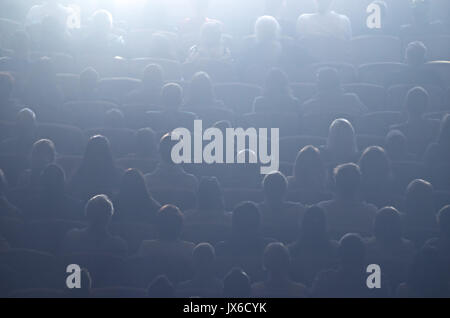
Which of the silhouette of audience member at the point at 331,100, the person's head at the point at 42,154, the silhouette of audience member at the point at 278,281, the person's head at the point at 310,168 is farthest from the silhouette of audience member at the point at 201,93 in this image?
the silhouette of audience member at the point at 278,281

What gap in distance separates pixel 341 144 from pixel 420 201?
84 centimetres

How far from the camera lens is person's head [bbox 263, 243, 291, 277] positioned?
4.73 m

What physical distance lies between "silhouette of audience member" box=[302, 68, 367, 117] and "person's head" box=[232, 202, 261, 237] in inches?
63.8

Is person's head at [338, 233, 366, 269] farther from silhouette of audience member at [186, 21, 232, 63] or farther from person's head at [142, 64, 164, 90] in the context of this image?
silhouette of audience member at [186, 21, 232, 63]

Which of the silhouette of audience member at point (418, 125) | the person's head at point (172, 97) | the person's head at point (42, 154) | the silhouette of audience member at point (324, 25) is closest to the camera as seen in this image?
the person's head at point (42, 154)

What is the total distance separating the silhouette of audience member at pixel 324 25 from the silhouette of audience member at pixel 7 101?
2.71m

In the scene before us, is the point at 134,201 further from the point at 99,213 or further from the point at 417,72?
the point at 417,72

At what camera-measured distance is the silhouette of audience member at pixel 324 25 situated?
7.53 metres

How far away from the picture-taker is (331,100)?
6496 millimetres

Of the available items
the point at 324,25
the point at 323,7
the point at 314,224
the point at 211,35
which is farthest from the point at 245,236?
the point at 323,7

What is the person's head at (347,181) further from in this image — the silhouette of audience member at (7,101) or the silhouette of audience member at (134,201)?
the silhouette of audience member at (7,101)

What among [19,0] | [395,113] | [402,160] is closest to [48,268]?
[402,160]

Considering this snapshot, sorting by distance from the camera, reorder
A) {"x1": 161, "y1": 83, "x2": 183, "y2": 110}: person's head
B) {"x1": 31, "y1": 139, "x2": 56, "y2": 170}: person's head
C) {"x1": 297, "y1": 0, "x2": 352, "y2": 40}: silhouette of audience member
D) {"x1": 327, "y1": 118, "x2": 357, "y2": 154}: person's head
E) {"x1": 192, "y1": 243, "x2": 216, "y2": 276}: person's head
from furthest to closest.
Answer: {"x1": 297, "y1": 0, "x2": 352, "y2": 40}: silhouette of audience member, {"x1": 161, "y1": 83, "x2": 183, "y2": 110}: person's head, {"x1": 327, "y1": 118, "x2": 357, "y2": 154}: person's head, {"x1": 31, "y1": 139, "x2": 56, "y2": 170}: person's head, {"x1": 192, "y1": 243, "x2": 216, "y2": 276}: person's head

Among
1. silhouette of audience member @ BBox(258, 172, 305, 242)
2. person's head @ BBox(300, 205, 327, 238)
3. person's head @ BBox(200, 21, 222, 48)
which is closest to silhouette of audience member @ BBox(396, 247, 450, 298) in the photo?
person's head @ BBox(300, 205, 327, 238)
